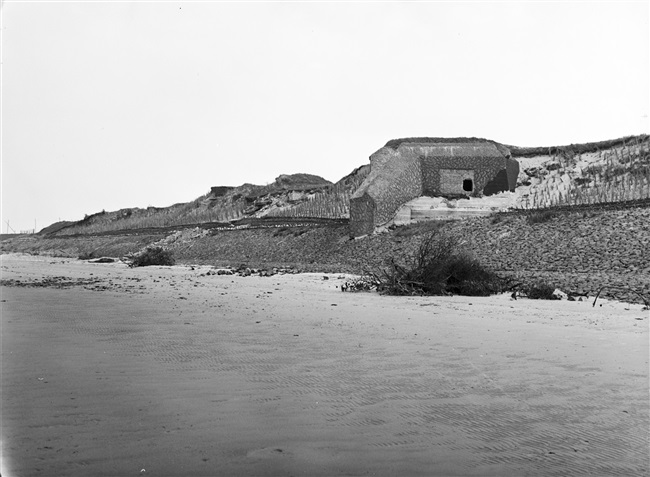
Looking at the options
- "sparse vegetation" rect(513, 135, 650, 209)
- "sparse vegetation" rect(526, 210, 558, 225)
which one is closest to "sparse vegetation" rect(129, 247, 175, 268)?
"sparse vegetation" rect(526, 210, 558, 225)

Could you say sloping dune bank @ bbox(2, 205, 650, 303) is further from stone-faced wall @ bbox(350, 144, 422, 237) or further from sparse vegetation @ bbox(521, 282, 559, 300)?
stone-faced wall @ bbox(350, 144, 422, 237)

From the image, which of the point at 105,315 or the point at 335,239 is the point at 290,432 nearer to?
the point at 105,315

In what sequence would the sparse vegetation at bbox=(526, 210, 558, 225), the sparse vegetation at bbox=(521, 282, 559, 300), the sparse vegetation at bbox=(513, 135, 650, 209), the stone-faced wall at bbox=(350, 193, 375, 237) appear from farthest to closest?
the stone-faced wall at bbox=(350, 193, 375, 237) → the sparse vegetation at bbox=(513, 135, 650, 209) → the sparse vegetation at bbox=(526, 210, 558, 225) → the sparse vegetation at bbox=(521, 282, 559, 300)

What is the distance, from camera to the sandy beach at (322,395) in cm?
300

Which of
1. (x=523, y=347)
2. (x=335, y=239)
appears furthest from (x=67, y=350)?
(x=335, y=239)

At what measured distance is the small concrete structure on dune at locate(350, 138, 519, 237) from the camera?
88.4 feet

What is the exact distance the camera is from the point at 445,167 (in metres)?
28.3

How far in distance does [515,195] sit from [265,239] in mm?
11711

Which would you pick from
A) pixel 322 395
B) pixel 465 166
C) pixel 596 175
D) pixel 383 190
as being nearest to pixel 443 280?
pixel 322 395

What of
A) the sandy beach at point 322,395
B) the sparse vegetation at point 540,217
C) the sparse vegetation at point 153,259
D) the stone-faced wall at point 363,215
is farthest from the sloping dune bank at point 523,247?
the sandy beach at point 322,395

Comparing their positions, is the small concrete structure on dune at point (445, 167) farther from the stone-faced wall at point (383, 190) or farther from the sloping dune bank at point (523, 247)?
the sloping dune bank at point (523, 247)

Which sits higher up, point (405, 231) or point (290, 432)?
point (405, 231)

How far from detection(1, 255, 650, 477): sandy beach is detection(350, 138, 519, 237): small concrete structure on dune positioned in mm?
19167

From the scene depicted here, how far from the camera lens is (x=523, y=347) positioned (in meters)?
5.97
